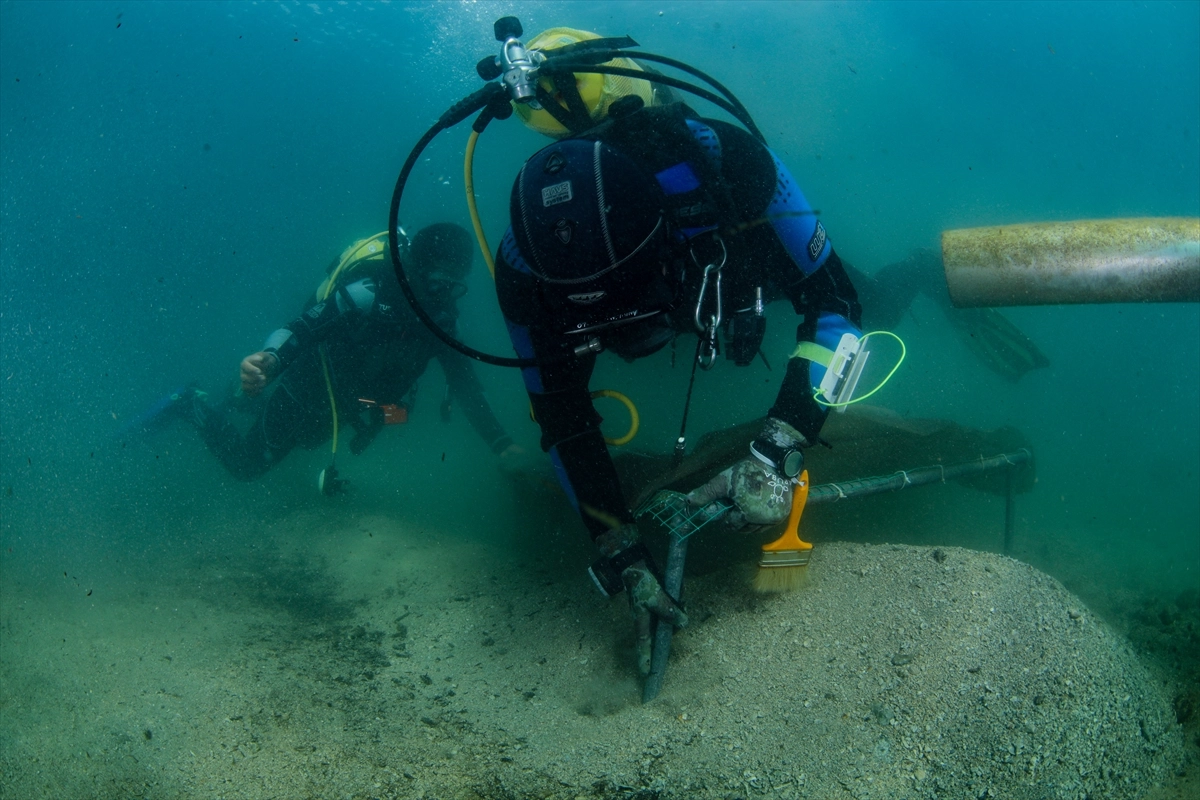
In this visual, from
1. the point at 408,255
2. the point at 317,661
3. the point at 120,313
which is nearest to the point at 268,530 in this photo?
the point at 408,255

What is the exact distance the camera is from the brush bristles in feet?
8.11

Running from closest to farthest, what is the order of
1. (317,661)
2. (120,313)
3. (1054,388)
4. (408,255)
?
(317,661), (408,255), (1054,388), (120,313)

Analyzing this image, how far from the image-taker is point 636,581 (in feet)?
8.20

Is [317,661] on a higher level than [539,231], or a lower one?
lower

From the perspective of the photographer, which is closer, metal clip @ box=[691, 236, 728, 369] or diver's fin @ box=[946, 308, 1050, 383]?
metal clip @ box=[691, 236, 728, 369]

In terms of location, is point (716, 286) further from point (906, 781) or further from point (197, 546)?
point (197, 546)

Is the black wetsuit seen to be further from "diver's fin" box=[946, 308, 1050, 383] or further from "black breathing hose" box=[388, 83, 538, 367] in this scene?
"diver's fin" box=[946, 308, 1050, 383]

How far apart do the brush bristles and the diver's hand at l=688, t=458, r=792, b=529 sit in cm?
21

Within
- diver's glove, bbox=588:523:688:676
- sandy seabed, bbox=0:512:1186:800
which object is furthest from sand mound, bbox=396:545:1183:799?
diver's glove, bbox=588:523:688:676

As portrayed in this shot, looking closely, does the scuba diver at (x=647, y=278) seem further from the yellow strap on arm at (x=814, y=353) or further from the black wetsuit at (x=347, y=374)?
the black wetsuit at (x=347, y=374)

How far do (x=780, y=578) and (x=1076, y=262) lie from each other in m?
3.48

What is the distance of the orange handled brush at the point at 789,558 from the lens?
2.42 m

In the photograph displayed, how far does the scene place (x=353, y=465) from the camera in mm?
11914

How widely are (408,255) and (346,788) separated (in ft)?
16.5
